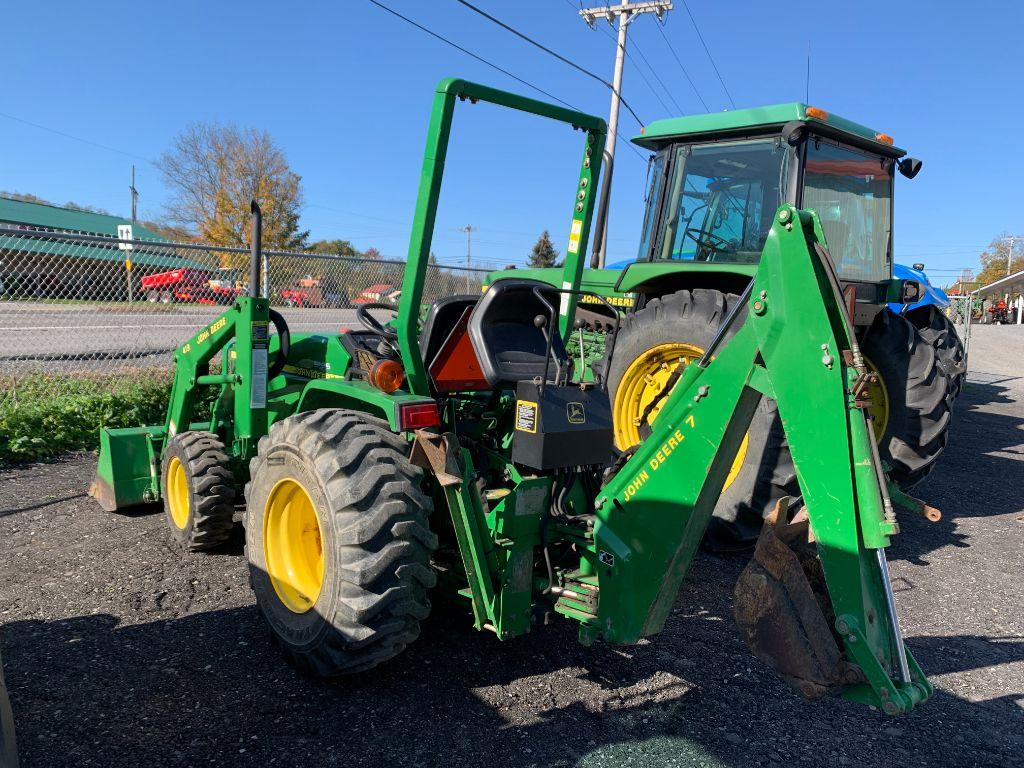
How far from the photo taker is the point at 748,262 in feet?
18.2

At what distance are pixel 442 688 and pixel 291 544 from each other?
0.93 meters

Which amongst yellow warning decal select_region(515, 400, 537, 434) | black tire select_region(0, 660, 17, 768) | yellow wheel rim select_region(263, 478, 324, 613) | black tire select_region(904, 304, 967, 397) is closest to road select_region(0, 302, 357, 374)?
yellow wheel rim select_region(263, 478, 324, 613)

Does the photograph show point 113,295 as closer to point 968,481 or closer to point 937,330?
point 937,330

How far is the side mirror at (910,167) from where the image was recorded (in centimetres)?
638

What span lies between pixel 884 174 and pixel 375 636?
18.9 ft

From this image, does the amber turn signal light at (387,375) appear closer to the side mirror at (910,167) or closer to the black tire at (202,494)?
the black tire at (202,494)

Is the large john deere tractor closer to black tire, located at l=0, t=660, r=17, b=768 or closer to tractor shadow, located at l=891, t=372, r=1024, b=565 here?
black tire, located at l=0, t=660, r=17, b=768

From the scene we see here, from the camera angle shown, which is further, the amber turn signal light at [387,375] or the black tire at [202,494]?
the black tire at [202,494]

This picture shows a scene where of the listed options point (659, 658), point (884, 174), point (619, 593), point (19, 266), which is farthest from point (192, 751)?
point (884, 174)

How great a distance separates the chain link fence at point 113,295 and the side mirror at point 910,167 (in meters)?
4.03

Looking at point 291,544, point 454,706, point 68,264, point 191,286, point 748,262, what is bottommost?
point 454,706

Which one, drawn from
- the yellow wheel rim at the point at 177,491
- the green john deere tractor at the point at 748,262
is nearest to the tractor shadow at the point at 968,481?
the green john deere tractor at the point at 748,262

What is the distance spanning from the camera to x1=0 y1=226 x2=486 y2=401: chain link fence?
663 cm

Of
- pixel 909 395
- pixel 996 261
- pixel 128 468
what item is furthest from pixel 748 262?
pixel 996 261
